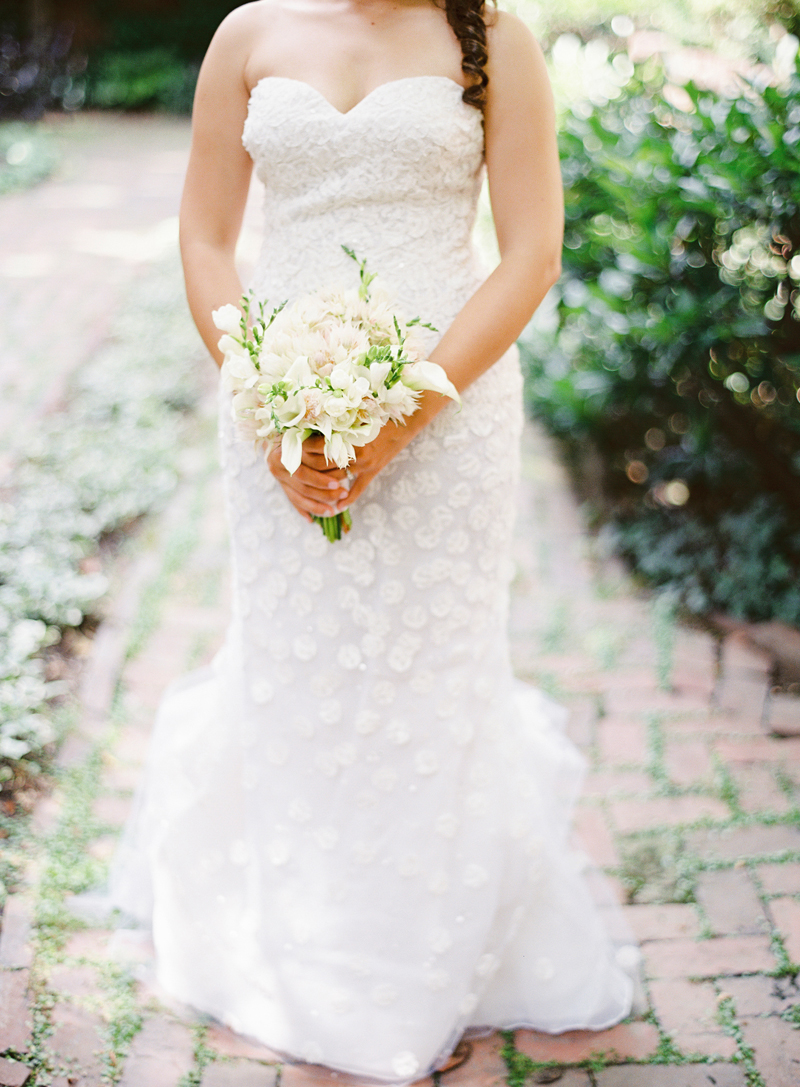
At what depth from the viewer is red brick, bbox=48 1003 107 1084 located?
2.16 m

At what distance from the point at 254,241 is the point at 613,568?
554 centimetres

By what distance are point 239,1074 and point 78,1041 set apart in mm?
399

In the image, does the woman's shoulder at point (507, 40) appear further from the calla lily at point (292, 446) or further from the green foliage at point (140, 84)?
the green foliage at point (140, 84)

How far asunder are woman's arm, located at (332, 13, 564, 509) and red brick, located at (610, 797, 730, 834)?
1.70 metres

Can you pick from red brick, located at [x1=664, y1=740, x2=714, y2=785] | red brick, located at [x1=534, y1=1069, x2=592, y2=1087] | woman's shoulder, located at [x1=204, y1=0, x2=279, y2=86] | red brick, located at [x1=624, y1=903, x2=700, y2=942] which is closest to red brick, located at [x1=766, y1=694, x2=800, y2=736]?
red brick, located at [x1=664, y1=740, x2=714, y2=785]

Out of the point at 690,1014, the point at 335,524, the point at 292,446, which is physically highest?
the point at 292,446

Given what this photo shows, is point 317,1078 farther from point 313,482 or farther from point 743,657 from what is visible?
point 743,657

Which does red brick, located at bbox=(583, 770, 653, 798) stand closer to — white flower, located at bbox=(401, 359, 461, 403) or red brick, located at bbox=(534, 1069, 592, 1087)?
red brick, located at bbox=(534, 1069, 592, 1087)

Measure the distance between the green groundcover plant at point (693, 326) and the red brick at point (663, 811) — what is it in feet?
3.48

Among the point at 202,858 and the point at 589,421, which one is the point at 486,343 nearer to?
the point at 202,858

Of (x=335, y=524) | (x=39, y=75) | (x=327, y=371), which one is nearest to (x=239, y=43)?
(x=327, y=371)

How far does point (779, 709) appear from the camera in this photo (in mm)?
3430

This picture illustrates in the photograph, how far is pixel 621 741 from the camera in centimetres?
330

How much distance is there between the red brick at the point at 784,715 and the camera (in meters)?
3.34
